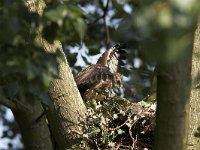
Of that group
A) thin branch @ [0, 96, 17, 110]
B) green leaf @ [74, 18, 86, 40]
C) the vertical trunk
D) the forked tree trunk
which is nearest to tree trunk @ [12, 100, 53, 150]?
the forked tree trunk

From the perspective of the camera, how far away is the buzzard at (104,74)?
3.32 m

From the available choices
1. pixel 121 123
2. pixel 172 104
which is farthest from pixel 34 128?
pixel 172 104

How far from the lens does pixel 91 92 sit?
3.27 meters

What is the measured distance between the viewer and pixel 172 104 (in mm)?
1776

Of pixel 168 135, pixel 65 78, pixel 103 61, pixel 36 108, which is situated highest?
pixel 103 61

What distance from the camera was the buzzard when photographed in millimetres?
3320

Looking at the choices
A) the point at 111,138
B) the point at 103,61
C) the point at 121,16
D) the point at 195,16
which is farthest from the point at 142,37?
the point at 103,61

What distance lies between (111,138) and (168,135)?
0.99 m

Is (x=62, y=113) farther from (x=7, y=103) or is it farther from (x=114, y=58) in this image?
(x=114, y=58)

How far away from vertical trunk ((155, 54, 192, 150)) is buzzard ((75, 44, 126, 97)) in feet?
4.59

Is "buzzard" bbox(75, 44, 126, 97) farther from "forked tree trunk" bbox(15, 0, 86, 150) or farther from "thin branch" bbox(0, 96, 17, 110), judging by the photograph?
"thin branch" bbox(0, 96, 17, 110)

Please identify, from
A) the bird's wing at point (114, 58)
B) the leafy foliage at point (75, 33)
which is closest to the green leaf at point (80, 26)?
the leafy foliage at point (75, 33)

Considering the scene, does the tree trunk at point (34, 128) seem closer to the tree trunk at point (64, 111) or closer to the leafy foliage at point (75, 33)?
the tree trunk at point (64, 111)

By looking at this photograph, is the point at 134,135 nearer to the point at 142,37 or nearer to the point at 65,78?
the point at 65,78
